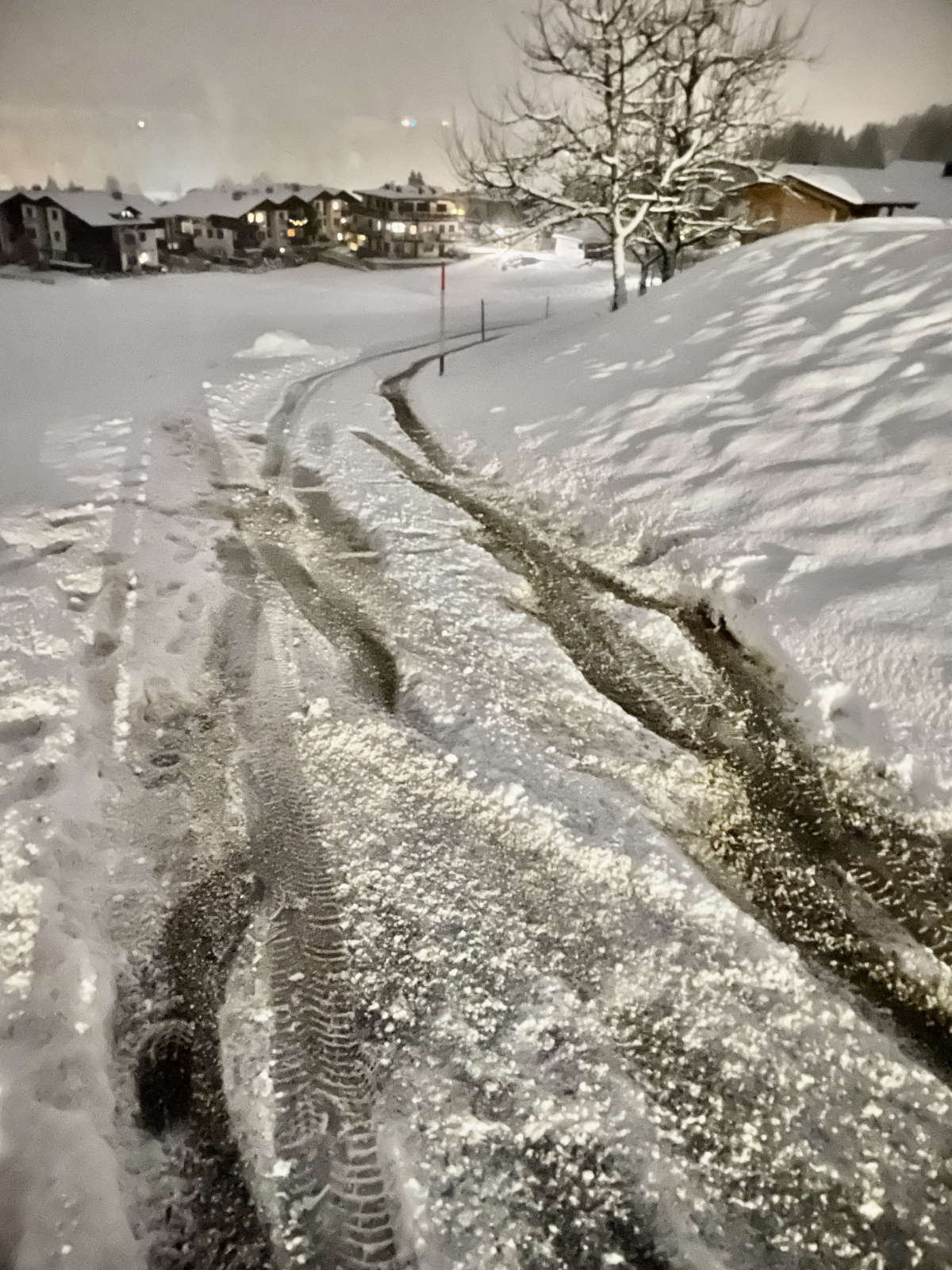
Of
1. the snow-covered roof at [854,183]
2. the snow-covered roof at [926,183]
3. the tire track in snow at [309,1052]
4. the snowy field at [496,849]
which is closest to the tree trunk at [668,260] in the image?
the snow-covered roof at [854,183]

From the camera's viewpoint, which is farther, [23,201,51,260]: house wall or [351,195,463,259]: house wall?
[351,195,463,259]: house wall

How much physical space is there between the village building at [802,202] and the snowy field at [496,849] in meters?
24.4

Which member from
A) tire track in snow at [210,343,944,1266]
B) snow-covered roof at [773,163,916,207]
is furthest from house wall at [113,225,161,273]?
tire track in snow at [210,343,944,1266]

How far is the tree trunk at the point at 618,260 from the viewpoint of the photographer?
50.7 feet

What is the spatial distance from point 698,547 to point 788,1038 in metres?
3.99

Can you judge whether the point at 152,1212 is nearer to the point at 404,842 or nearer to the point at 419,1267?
the point at 419,1267

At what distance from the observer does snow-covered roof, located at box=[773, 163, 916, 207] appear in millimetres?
26359

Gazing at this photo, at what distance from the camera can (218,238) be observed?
47719 millimetres

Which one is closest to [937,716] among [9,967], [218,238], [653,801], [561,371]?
[653,801]

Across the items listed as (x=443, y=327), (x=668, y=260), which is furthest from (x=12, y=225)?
(x=668, y=260)

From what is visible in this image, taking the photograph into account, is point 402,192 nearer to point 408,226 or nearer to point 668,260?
point 408,226

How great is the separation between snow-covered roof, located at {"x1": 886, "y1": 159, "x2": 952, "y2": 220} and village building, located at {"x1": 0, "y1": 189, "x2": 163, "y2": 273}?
41640mm

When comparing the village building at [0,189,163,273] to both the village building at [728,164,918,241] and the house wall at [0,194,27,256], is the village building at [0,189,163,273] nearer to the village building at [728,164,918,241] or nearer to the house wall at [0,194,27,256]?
the house wall at [0,194,27,256]

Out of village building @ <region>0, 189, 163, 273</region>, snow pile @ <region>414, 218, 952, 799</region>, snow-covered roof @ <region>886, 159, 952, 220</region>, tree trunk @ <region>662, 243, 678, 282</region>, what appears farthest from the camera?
village building @ <region>0, 189, 163, 273</region>
